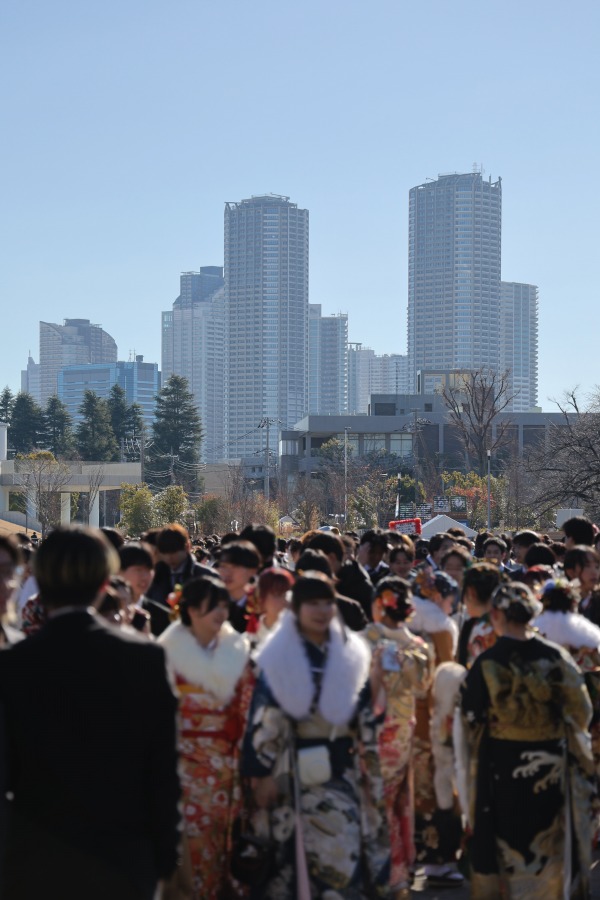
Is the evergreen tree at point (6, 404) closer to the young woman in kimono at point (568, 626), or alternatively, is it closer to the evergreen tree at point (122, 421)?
the evergreen tree at point (122, 421)

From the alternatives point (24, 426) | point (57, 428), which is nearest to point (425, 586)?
point (24, 426)

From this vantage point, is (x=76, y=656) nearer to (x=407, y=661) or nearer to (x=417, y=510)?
(x=407, y=661)

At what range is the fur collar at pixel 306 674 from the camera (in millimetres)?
5801

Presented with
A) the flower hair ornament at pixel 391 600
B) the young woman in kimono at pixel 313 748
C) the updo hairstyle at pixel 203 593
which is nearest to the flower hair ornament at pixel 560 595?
the flower hair ornament at pixel 391 600

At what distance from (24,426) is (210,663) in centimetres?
9920

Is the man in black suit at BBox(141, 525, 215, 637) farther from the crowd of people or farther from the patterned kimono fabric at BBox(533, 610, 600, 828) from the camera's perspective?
the patterned kimono fabric at BBox(533, 610, 600, 828)

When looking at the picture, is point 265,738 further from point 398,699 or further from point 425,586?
point 425,586

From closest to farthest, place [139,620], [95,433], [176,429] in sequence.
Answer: [139,620], [176,429], [95,433]

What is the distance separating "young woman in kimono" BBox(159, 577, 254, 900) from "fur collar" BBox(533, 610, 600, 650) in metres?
2.14

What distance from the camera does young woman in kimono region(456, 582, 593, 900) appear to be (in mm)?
6254

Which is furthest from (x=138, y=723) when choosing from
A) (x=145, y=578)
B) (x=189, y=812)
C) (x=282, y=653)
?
(x=145, y=578)

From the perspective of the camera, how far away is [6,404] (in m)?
105

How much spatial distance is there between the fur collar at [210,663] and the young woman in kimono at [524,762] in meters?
1.18

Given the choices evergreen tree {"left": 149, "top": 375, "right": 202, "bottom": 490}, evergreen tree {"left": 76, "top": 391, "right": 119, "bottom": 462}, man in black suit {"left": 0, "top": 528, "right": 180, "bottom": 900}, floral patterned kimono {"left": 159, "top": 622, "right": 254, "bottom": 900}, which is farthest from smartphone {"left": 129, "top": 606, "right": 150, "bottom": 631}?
evergreen tree {"left": 76, "top": 391, "right": 119, "bottom": 462}
